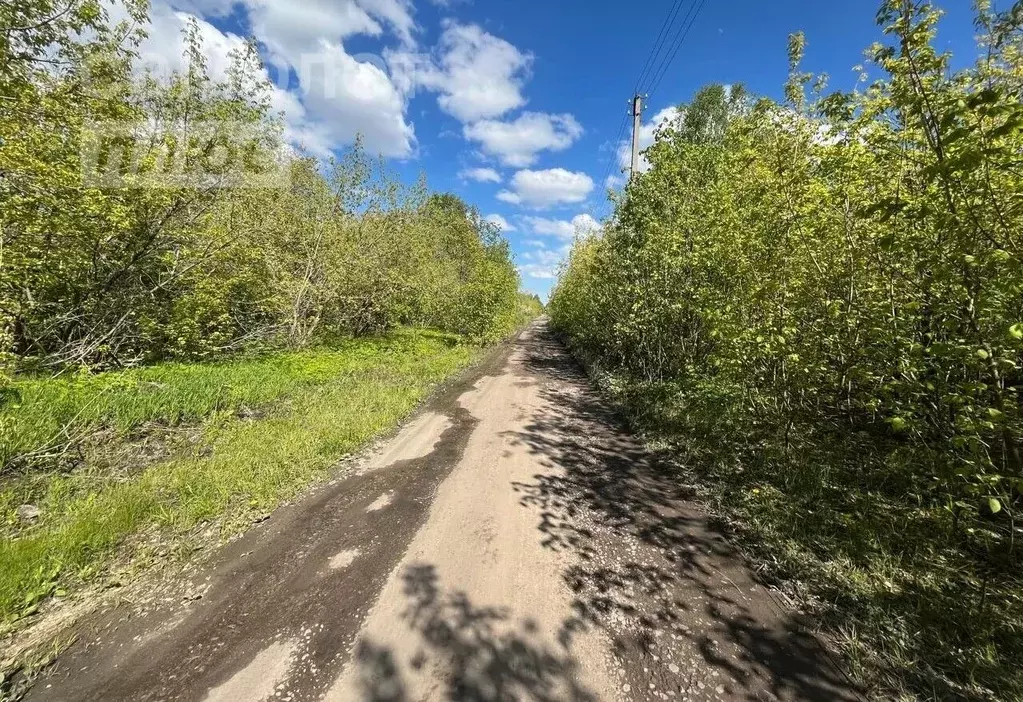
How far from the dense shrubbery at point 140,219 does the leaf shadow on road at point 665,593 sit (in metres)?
8.10

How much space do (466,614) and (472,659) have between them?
1.49ft

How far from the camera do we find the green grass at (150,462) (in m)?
4.14

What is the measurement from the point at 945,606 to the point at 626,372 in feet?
34.7

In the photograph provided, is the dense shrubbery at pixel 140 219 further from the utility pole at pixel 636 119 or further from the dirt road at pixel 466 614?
the utility pole at pixel 636 119

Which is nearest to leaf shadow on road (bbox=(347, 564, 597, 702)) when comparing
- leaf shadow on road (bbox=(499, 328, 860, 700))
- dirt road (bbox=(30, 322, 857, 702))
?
dirt road (bbox=(30, 322, 857, 702))

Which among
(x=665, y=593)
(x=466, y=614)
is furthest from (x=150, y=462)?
(x=665, y=593)

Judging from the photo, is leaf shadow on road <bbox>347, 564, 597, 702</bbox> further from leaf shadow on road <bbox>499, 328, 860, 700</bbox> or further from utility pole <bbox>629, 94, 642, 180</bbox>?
utility pole <bbox>629, 94, 642, 180</bbox>

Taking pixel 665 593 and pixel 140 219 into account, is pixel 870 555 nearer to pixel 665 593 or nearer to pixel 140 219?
pixel 665 593

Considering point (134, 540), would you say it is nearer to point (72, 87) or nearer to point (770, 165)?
point (72, 87)

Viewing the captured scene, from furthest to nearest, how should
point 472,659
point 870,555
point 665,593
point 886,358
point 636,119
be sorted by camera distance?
point 636,119 < point 886,358 < point 870,555 < point 665,593 < point 472,659

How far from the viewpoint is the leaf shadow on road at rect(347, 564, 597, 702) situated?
278 cm

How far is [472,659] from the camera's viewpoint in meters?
3.04

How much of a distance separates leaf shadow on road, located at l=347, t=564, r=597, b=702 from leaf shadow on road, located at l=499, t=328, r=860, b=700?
373mm

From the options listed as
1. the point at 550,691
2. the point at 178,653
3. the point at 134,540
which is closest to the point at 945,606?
the point at 550,691
